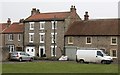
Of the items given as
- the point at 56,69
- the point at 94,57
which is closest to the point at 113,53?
the point at 94,57

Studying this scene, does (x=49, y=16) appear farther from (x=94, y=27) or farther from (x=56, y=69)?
(x=56, y=69)

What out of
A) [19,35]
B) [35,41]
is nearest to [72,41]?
[35,41]

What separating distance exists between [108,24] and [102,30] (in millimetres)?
2396

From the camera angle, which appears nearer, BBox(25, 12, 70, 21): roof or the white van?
the white van

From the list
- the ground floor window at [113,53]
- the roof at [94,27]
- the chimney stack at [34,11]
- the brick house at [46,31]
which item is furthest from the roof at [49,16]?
the ground floor window at [113,53]

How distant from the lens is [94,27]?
70.2 metres

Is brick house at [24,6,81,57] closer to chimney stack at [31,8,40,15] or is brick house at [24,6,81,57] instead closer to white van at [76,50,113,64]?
chimney stack at [31,8,40,15]

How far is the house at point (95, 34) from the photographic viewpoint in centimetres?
6512

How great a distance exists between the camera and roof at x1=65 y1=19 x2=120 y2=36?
6716 cm

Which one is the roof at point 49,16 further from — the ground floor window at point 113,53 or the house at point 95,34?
the ground floor window at point 113,53

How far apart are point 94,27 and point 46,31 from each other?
32.7 feet

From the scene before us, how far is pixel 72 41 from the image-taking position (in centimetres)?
7031

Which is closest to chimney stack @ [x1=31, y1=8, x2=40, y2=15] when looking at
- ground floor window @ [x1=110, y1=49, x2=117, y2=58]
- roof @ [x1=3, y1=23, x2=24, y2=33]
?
roof @ [x1=3, y1=23, x2=24, y2=33]

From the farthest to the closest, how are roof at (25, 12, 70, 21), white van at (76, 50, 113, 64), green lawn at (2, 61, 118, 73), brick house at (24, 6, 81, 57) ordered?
roof at (25, 12, 70, 21), brick house at (24, 6, 81, 57), white van at (76, 50, 113, 64), green lawn at (2, 61, 118, 73)
